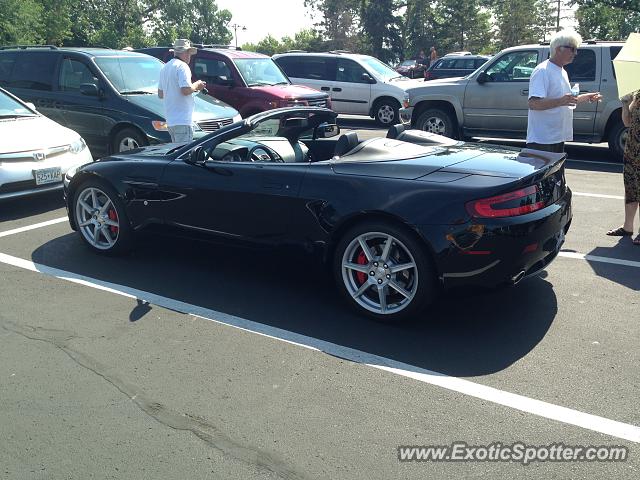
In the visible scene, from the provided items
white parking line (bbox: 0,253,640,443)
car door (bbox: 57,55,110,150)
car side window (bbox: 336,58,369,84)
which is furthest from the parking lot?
car side window (bbox: 336,58,369,84)

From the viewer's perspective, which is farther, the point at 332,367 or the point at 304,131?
the point at 304,131

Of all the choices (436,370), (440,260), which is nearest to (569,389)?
(436,370)

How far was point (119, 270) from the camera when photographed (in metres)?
5.33

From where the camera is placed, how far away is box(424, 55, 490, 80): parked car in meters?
23.2

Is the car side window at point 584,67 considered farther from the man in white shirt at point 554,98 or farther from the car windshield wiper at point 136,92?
the car windshield wiper at point 136,92

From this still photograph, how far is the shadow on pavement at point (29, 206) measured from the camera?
7172 mm

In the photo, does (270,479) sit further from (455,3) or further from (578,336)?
(455,3)

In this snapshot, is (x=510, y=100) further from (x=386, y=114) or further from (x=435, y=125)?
(x=386, y=114)

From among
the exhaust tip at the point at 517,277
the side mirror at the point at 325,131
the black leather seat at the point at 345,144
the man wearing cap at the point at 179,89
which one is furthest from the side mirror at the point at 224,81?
the exhaust tip at the point at 517,277

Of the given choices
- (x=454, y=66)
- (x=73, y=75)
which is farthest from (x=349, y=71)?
(x=454, y=66)

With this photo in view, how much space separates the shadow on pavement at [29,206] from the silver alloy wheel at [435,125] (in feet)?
21.8

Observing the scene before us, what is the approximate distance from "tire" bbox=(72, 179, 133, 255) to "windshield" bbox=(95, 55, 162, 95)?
13.1 ft

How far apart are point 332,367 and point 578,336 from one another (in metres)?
1.56

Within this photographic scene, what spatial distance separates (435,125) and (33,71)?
6897mm
